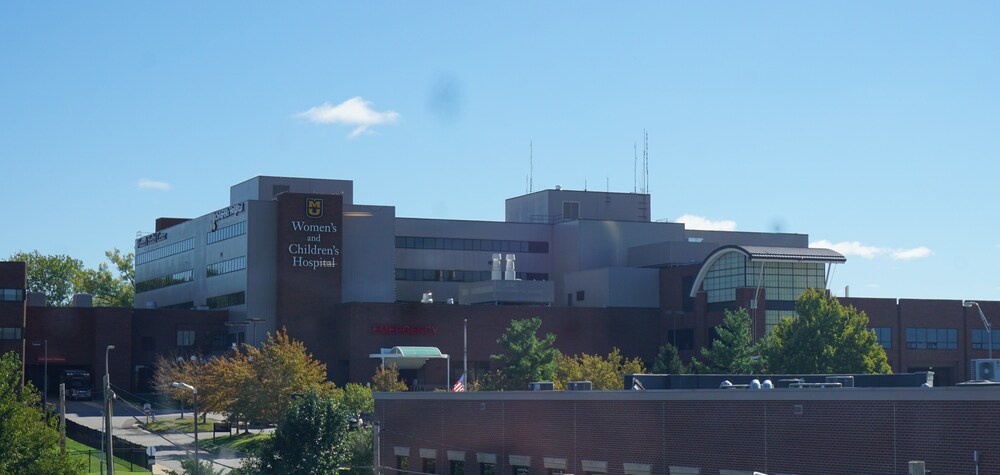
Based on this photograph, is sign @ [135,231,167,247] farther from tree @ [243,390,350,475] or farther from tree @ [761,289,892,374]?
tree @ [243,390,350,475]

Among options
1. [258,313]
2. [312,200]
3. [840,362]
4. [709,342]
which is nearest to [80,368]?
[258,313]

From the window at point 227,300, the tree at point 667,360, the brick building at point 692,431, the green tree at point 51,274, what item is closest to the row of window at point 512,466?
the brick building at point 692,431

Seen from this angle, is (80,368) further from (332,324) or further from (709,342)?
(709,342)

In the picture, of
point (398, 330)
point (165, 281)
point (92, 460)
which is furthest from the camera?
point (165, 281)

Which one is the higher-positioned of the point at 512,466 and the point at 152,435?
the point at 512,466

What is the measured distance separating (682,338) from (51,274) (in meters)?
111

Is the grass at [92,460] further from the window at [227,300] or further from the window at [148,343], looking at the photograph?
the window at [148,343]

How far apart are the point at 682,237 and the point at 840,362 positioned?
55.3 m

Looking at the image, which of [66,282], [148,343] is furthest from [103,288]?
[148,343]

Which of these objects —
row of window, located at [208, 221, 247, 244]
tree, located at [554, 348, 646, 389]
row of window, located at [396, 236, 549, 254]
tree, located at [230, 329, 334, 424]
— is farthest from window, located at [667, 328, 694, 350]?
row of window, located at [208, 221, 247, 244]

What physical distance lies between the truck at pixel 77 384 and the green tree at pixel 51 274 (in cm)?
7273

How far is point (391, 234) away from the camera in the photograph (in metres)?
129

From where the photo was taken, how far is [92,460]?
87125 millimetres

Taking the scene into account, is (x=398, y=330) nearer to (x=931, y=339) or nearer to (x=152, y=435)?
(x=152, y=435)
